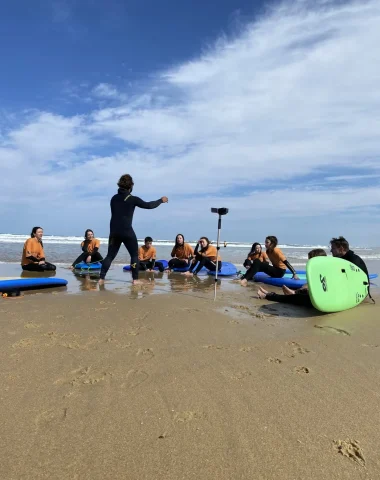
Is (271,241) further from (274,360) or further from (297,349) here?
(274,360)

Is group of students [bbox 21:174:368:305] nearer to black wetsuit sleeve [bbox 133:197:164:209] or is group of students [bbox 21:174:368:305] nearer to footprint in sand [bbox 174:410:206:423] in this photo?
black wetsuit sleeve [bbox 133:197:164:209]

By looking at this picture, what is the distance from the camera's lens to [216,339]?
3676mm

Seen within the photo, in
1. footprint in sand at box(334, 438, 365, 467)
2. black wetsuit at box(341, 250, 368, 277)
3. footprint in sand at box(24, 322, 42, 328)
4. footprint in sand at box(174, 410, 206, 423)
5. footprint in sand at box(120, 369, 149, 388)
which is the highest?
black wetsuit at box(341, 250, 368, 277)

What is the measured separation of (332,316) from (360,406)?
282 centimetres

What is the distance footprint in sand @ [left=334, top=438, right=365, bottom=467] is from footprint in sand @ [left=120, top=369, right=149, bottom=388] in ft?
4.47

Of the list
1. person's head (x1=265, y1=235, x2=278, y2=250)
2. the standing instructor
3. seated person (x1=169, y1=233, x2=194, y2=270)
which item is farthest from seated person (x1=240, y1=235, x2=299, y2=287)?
seated person (x1=169, y1=233, x2=194, y2=270)

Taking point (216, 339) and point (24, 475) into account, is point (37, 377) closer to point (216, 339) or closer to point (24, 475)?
point (24, 475)

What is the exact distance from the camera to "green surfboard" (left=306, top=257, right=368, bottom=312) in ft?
16.5

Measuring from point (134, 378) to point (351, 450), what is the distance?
4.97ft

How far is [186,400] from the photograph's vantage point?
2359 millimetres

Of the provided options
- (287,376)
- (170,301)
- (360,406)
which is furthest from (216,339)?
(170,301)

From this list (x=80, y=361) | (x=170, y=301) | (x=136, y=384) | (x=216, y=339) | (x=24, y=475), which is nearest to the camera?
A: (x=24, y=475)

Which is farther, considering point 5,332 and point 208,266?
point 208,266

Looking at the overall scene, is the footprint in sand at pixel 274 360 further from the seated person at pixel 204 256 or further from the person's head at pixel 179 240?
the person's head at pixel 179 240
